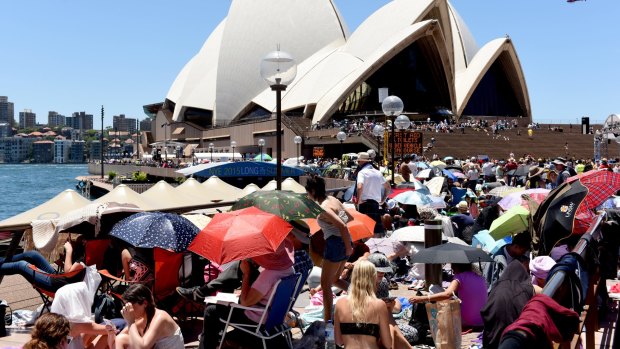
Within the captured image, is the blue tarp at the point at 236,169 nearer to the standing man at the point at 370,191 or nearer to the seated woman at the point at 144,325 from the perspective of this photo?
the standing man at the point at 370,191

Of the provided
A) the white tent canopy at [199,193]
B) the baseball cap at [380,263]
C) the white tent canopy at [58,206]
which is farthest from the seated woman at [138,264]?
the white tent canopy at [199,193]

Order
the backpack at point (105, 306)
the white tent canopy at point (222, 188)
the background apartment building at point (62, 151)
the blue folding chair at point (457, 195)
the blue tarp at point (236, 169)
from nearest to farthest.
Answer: the backpack at point (105, 306) → the blue folding chair at point (457, 195) → the white tent canopy at point (222, 188) → the blue tarp at point (236, 169) → the background apartment building at point (62, 151)

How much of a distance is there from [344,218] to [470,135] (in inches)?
1244

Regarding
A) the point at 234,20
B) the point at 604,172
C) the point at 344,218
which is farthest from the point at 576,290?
the point at 234,20

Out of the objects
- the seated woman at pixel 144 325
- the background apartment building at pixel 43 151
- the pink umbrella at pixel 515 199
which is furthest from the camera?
the background apartment building at pixel 43 151

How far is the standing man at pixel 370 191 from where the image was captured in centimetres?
812

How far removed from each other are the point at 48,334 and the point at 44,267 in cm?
268

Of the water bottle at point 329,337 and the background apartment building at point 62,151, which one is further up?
the background apartment building at point 62,151

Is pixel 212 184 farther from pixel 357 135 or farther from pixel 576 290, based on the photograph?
pixel 357 135

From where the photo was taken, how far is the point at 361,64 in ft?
149

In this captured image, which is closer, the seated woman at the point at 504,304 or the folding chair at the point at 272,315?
the seated woman at the point at 504,304

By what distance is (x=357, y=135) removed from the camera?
34156 mm

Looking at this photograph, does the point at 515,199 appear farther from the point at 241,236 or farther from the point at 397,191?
the point at 241,236

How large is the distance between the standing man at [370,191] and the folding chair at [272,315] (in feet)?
12.1
